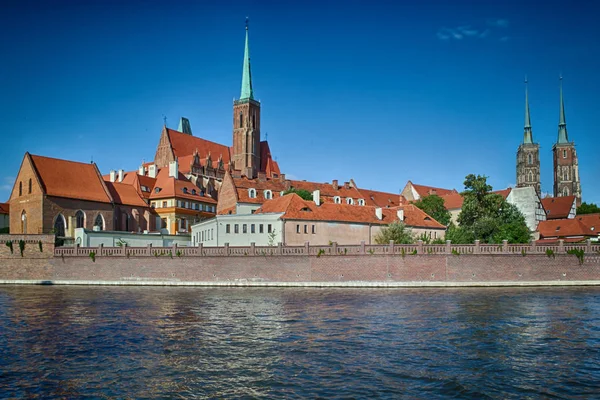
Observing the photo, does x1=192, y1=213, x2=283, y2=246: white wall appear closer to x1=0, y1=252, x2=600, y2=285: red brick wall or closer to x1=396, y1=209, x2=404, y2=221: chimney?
x1=0, y1=252, x2=600, y2=285: red brick wall

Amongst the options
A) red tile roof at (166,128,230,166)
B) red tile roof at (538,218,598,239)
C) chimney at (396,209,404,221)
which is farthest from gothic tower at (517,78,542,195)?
chimney at (396,209,404,221)

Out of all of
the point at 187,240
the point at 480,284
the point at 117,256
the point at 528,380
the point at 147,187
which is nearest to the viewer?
the point at 528,380

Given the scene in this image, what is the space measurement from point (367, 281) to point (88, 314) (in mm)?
25586

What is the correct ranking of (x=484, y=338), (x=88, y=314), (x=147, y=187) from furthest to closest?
1. (x=147, y=187)
2. (x=88, y=314)
3. (x=484, y=338)

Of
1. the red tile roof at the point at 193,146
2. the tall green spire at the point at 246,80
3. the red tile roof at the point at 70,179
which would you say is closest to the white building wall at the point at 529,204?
the tall green spire at the point at 246,80

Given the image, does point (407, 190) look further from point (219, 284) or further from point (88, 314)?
point (88, 314)

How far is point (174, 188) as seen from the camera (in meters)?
88.4

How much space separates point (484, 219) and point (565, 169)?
97.1 m

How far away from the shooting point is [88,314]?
3331 centimetres

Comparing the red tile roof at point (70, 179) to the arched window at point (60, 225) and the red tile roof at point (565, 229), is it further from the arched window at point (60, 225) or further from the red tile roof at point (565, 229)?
the red tile roof at point (565, 229)

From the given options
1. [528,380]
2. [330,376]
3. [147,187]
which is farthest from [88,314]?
[147,187]

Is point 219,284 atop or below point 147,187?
below

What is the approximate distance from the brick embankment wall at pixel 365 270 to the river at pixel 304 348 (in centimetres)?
1070

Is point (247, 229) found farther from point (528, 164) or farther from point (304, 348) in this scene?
point (528, 164)
